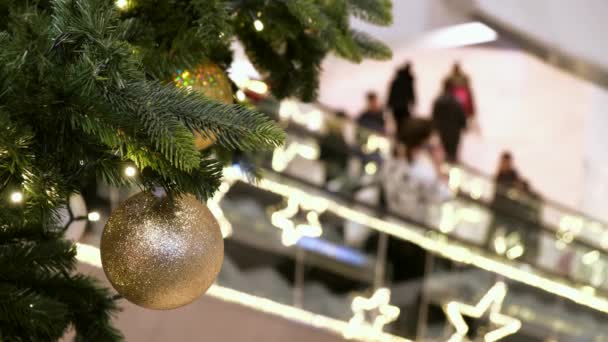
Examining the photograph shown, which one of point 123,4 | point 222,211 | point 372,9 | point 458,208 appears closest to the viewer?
point 123,4

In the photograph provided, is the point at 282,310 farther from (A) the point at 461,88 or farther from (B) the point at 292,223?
(A) the point at 461,88

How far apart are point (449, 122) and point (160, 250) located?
27.8 ft

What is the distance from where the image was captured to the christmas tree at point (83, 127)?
1375 millimetres

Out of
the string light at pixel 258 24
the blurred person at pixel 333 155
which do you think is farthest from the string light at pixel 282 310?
the string light at pixel 258 24

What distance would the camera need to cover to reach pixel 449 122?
9.88 metres

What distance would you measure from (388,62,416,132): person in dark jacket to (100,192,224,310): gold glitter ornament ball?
7.75m

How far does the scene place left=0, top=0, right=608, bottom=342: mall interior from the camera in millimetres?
5477

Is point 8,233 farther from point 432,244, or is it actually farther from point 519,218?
point 519,218

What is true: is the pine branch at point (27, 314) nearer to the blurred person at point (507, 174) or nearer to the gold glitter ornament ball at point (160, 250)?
the gold glitter ornament ball at point (160, 250)

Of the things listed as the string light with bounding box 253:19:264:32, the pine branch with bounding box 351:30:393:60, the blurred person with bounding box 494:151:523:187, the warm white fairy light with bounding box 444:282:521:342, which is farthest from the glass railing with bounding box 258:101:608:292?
the string light with bounding box 253:19:264:32

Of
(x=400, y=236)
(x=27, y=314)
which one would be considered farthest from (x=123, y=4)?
(x=400, y=236)

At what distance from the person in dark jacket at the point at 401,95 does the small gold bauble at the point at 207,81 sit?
7.43 metres

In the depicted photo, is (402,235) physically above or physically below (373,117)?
below

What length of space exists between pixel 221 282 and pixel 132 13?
12.0 feet
